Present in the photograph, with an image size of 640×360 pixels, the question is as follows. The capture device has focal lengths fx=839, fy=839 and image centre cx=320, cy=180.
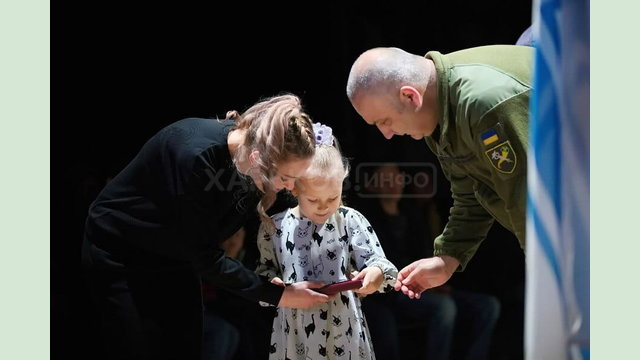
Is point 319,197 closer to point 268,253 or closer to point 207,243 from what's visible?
point 268,253

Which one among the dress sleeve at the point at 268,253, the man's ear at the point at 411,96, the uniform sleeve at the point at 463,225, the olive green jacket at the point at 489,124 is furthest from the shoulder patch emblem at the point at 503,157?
the dress sleeve at the point at 268,253

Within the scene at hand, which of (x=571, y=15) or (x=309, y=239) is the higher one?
(x=571, y=15)

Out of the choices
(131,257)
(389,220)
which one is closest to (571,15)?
(131,257)

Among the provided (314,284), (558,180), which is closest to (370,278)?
(314,284)

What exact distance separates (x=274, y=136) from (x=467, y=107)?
65 cm

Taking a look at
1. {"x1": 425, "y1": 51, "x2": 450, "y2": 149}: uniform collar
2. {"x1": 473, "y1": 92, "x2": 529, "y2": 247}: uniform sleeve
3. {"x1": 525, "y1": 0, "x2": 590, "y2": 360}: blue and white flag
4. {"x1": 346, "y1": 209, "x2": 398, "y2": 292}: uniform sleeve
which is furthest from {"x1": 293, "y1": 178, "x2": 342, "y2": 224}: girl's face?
{"x1": 525, "y1": 0, "x2": 590, "y2": 360}: blue and white flag

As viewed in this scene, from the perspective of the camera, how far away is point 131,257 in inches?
116

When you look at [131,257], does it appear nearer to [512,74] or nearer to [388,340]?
[512,74]

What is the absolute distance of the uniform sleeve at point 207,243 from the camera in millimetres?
2814

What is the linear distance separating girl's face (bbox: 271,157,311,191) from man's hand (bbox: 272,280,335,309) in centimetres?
47

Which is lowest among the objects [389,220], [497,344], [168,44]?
[497,344]

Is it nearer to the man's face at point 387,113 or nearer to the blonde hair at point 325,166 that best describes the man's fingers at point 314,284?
the blonde hair at point 325,166

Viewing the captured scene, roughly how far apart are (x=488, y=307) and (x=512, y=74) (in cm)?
267

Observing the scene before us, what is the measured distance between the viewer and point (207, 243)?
2.92m
